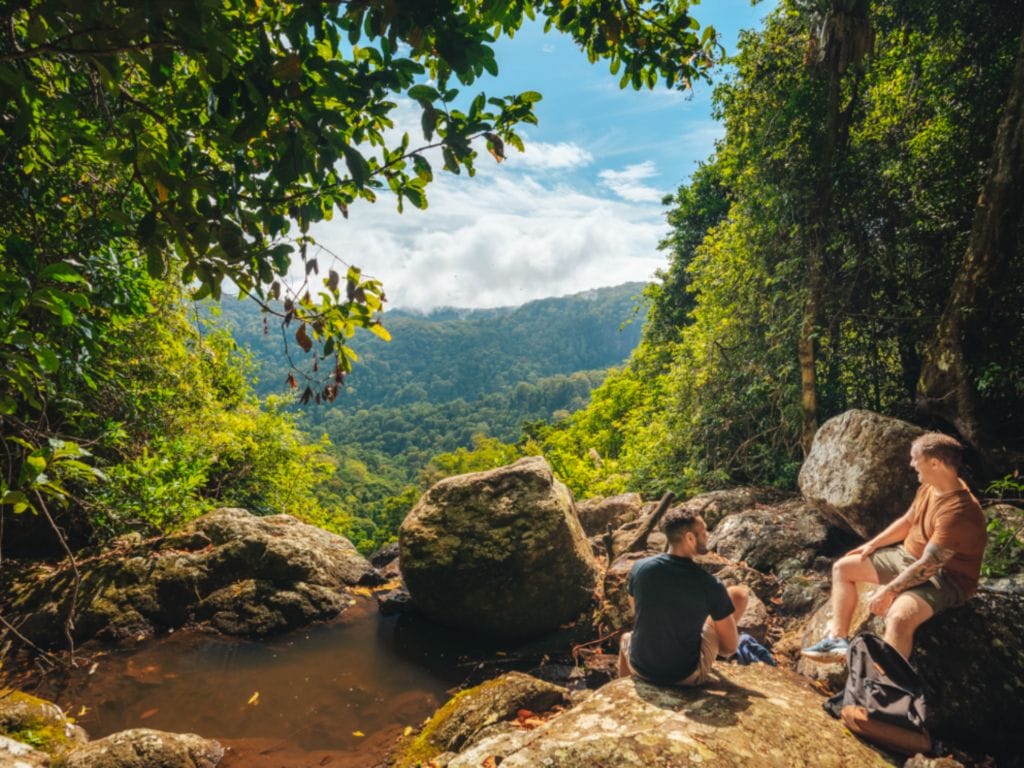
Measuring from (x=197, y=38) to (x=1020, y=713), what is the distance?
7.03 m

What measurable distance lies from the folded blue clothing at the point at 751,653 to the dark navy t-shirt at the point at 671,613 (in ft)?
3.79

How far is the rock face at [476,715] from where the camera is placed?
4.73 m

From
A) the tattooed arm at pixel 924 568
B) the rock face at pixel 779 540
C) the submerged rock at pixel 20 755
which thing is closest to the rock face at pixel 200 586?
the submerged rock at pixel 20 755

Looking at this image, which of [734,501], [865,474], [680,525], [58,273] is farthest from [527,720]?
[734,501]

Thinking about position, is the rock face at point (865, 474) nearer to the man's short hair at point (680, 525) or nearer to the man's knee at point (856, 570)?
the man's knee at point (856, 570)

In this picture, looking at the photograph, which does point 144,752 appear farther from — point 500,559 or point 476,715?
point 500,559

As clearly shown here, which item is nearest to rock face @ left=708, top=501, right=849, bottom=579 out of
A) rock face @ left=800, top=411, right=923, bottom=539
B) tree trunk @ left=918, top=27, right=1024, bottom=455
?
rock face @ left=800, top=411, right=923, bottom=539

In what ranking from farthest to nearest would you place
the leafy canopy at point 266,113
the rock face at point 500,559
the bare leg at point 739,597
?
the rock face at point 500,559 → the bare leg at point 739,597 → the leafy canopy at point 266,113

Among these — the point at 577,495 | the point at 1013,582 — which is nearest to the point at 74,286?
the point at 1013,582

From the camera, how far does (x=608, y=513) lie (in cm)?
1262

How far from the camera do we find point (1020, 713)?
13.3ft

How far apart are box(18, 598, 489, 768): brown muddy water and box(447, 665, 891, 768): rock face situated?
10.1 feet

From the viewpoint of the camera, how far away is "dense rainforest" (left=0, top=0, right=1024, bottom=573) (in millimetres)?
2021

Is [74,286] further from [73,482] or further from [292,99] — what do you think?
[73,482]
